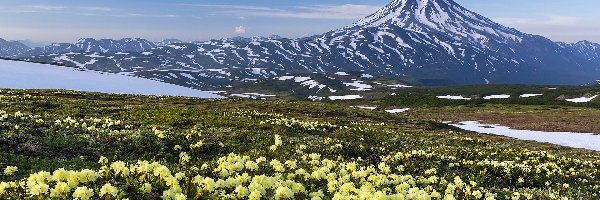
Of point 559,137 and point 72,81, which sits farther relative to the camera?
point 72,81

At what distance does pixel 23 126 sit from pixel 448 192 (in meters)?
17.6

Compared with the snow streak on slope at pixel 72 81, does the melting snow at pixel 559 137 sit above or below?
below

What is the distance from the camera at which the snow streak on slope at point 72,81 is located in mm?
109812

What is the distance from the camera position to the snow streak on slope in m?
110

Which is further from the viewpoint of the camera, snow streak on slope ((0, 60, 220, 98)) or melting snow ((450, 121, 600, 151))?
→ snow streak on slope ((0, 60, 220, 98))

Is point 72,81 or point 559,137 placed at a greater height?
point 72,81

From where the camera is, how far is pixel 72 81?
119m

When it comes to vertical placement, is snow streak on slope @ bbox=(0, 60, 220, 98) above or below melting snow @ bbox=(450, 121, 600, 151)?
above

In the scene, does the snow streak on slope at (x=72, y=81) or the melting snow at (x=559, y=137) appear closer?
the melting snow at (x=559, y=137)

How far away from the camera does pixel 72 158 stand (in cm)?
1543

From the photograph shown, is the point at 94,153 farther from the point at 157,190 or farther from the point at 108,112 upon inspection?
the point at 108,112

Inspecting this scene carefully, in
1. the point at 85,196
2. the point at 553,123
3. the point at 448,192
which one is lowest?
the point at 553,123

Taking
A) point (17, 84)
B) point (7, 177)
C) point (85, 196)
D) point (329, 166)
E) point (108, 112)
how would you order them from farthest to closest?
point (17, 84) → point (108, 112) → point (329, 166) → point (7, 177) → point (85, 196)

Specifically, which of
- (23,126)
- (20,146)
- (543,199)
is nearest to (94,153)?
(20,146)
